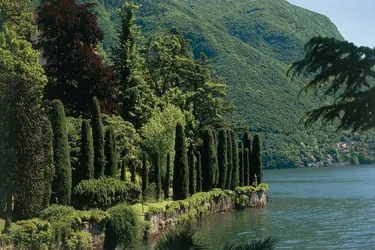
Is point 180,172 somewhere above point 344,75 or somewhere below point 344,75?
below

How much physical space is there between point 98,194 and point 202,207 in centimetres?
1351

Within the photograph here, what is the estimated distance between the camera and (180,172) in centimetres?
3769

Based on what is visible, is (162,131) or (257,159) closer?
(162,131)

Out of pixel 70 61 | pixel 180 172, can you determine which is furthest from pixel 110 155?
pixel 70 61

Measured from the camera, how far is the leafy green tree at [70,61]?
3591 centimetres

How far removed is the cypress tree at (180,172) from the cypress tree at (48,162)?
49.8 feet

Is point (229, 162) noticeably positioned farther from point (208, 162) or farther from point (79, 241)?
point (79, 241)

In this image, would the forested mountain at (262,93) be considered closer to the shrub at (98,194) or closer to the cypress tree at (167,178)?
the cypress tree at (167,178)

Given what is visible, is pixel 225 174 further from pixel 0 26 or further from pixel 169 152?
pixel 0 26

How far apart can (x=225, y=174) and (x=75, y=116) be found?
48.1ft

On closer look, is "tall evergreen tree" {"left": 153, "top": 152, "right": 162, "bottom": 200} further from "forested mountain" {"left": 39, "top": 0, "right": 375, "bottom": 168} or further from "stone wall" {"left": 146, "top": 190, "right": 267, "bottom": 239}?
"forested mountain" {"left": 39, "top": 0, "right": 375, "bottom": 168}

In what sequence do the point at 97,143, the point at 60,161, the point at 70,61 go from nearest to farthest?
the point at 60,161, the point at 97,143, the point at 70,61

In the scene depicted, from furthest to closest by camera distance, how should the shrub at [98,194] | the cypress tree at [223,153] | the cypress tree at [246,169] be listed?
1. the cypress tree at [246,169]
2. the cypress tree at [223,153]
3. the shrub at [98,194]

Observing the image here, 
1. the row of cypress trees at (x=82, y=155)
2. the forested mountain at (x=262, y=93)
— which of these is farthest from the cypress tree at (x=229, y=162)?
the forested mountain at (x=262, y=93)
